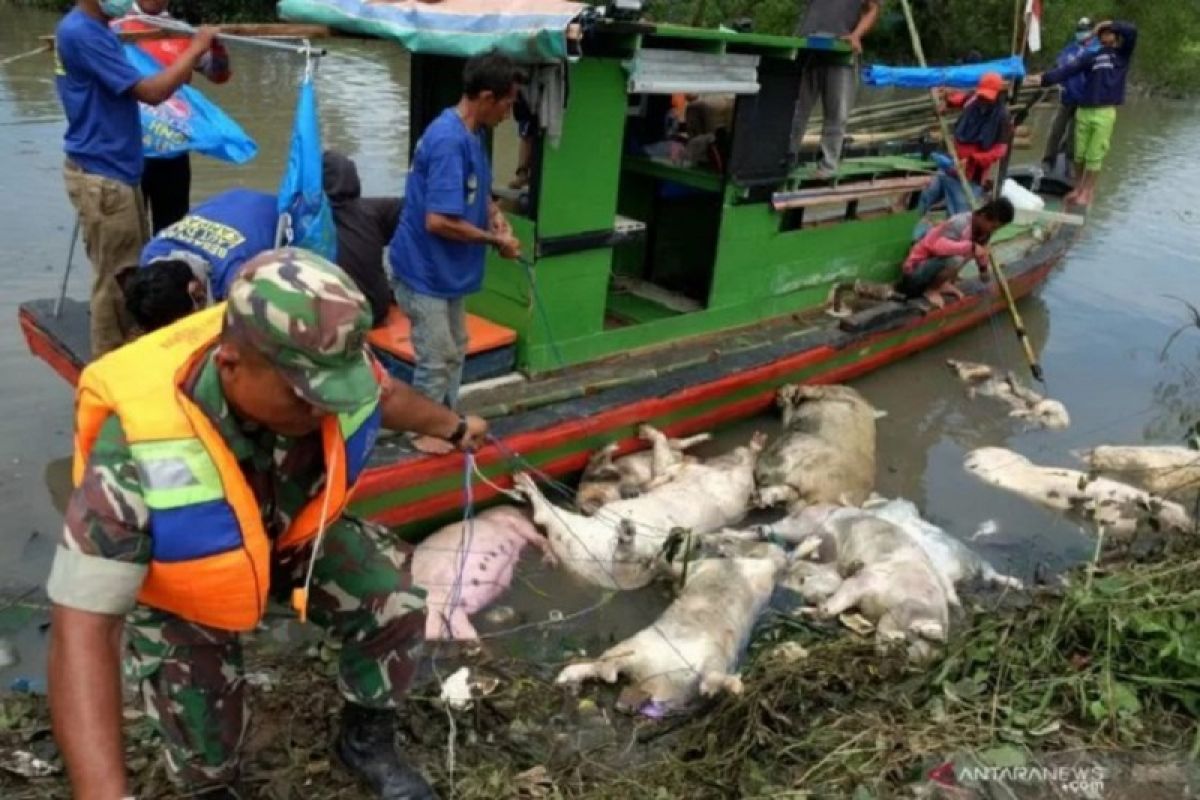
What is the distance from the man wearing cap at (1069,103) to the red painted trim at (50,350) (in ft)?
36.6

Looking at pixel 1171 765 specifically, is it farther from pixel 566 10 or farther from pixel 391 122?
pixel 391 122

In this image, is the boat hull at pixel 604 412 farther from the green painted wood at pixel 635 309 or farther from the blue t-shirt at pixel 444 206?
the blue t-shirt at pixel 444 206

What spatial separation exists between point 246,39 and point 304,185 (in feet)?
2.13

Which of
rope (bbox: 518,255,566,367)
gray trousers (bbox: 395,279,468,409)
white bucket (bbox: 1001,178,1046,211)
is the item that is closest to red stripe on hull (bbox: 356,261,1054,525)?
gray trousers (bbox: 395,279,468,409)

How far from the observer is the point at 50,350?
581 centimetres

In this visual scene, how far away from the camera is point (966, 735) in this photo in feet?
12.5

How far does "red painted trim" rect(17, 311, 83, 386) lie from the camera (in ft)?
18.5

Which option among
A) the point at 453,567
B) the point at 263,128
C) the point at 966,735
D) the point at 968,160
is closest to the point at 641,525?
the point at 453,567

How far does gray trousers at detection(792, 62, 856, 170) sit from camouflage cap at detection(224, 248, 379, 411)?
5.46m

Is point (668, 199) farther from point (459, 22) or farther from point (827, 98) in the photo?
point (459, 22)

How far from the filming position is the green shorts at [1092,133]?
39.9 feet

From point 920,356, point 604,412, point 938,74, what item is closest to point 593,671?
point 604,412

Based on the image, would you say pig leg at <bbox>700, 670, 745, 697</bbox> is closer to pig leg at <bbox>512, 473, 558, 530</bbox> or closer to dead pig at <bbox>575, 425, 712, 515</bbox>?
pig leg at <bbox>512, 473, 558, 530</bbox>

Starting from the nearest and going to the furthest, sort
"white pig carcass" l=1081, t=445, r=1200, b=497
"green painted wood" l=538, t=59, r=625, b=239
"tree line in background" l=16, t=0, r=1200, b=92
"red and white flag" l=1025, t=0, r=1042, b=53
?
"green painted wood" l=538, t=59, r=625, b=239 → "white pig carcass" l=1081, t=445, r=1200, b=497 → "red and white flag" l=1025, t=0, r=1042, b=53 → "tree line in background" l=16, t=0, r=1200, b=92
